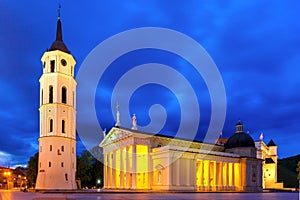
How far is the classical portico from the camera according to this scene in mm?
57125

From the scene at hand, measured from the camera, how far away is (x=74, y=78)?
54906 millimetres

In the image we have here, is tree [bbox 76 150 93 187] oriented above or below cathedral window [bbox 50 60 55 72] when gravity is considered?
below

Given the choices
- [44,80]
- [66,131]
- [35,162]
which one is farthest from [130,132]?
[35,162]

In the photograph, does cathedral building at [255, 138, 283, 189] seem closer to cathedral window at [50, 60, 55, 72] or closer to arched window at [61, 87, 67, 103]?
arched window at [61, 87, 67, 103]

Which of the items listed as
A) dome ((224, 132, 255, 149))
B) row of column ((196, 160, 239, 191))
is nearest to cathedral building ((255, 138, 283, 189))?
dome ((224, 132, 255, 149))

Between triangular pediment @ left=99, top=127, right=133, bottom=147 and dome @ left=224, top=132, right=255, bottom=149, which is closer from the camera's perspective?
triangular pediment @ left=99, top=127, right=133, bottom=147

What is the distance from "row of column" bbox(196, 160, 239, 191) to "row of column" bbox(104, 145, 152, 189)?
30.6ft

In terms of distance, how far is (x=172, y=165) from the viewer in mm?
56219

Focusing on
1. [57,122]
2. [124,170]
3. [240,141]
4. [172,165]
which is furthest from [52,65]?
[240,141]

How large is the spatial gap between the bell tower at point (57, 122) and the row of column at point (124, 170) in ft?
38.9

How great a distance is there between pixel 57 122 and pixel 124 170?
20.2 metres

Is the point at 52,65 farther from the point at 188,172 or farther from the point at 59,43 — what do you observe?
the point at 188,172

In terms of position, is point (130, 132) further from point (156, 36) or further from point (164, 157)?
point (156, 36)

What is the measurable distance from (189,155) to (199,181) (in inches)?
263
